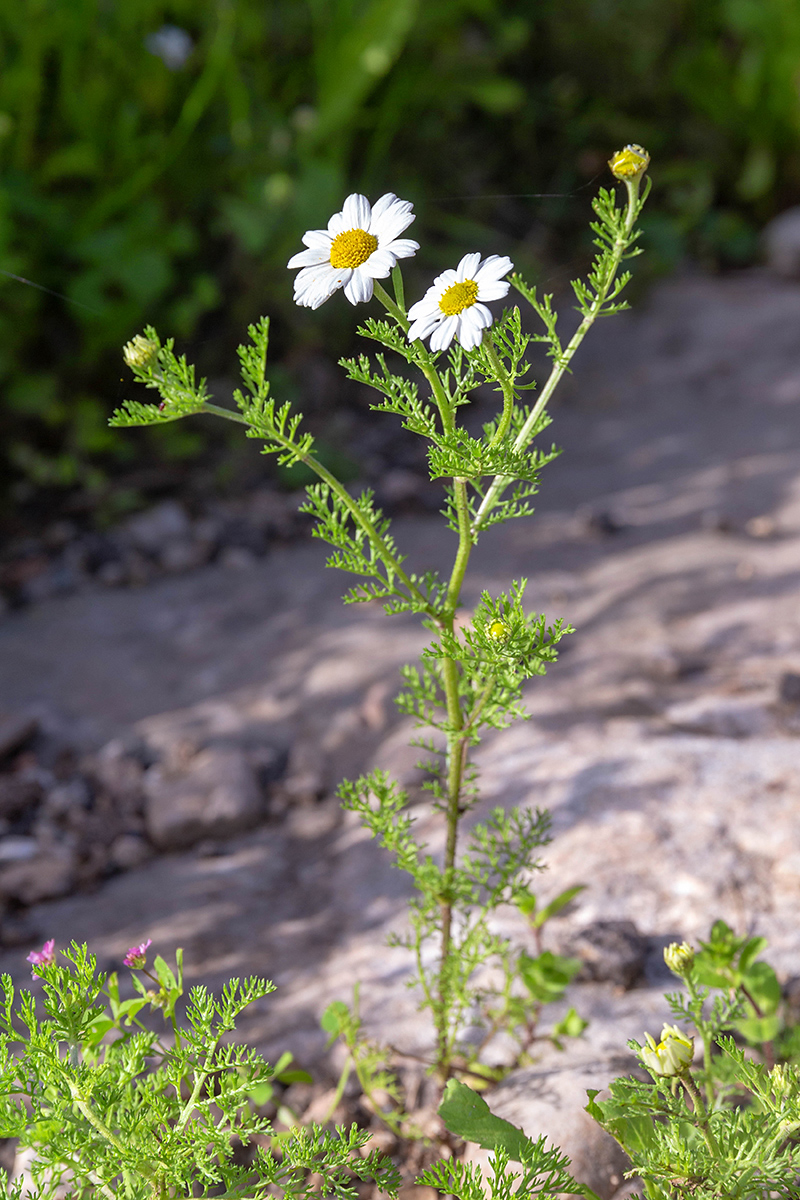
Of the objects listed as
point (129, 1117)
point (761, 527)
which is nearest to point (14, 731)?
point (129, 1117)

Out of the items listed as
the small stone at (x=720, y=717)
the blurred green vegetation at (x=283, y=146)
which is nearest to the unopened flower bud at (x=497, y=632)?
the small stone at (x=720, y=717)

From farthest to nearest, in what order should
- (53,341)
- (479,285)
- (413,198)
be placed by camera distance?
→ (413,198) < (53,341) < (479,285)

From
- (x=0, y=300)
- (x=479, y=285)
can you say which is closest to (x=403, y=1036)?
(x=479, y=285)

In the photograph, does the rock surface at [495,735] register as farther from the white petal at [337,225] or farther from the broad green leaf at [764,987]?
the white petal at [337,225]

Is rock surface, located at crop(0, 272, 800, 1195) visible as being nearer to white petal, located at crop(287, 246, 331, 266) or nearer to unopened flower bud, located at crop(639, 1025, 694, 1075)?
unopened flower bud, located at crop(639, 1025, 694, 1075)

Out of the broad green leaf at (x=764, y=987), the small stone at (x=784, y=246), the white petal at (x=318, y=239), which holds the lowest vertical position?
the broad green leaf at (x=764, y=987)

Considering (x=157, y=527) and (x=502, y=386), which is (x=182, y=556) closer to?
(x=157, y=527)

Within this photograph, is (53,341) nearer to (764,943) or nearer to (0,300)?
(0,300)

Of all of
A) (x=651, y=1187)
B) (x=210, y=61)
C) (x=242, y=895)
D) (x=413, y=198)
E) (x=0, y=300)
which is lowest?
(x=651, y=1187)
